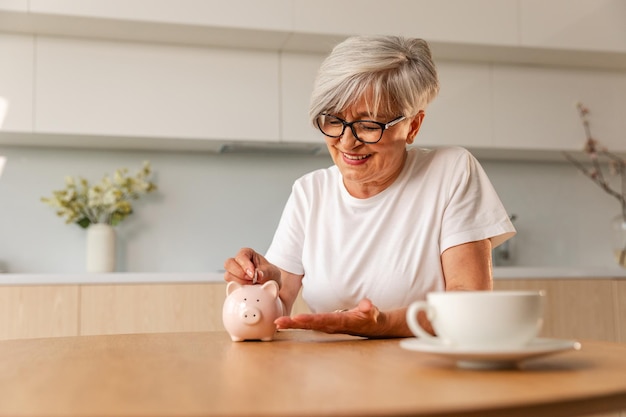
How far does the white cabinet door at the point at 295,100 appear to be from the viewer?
11.4 ft

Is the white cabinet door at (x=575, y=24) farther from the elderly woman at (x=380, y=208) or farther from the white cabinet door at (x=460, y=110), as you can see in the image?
the elderly woman at (x=380, y=208)

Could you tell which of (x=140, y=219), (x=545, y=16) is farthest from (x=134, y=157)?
(x=545, y=16)

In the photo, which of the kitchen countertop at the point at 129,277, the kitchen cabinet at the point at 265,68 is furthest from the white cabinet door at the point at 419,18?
the kitchen countertop at the point at 129,277

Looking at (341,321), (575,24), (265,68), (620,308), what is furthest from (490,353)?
(575,24)

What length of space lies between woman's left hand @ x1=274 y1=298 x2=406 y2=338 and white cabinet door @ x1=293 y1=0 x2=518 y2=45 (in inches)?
89.1

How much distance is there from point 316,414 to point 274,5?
2.93m

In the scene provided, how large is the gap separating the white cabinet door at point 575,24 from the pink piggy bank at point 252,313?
2632 millimetres

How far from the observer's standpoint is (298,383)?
→ 780 mm

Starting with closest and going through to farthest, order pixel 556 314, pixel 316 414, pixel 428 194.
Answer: pixel 316 414
pixel 428 194
pixel 556 314

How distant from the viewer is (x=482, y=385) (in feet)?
2.47

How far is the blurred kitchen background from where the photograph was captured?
327 centimetres

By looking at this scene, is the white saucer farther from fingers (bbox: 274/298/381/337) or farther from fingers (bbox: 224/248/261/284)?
fingers (bbox: 224/248/261/284)

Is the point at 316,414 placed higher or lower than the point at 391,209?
lower

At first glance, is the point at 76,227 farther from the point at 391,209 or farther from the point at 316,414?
the point at 316,414
